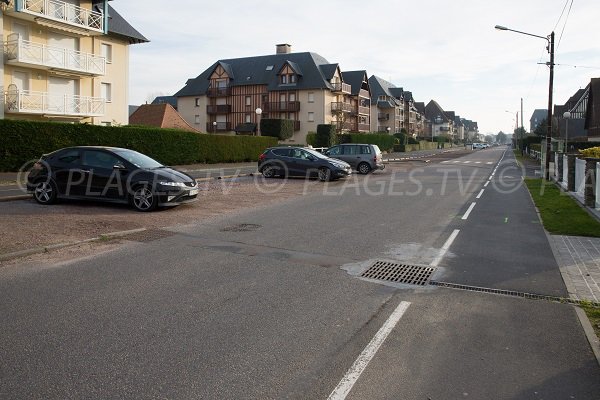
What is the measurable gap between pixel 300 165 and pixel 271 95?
47.8m

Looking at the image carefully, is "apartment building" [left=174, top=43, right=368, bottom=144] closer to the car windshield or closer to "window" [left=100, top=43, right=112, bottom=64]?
"window" [left=100, top=43, right=112, bottom=64]

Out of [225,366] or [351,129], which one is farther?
[351,129]

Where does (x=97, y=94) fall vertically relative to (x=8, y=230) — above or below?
above

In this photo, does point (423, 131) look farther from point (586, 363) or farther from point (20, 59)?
point (586, 363)

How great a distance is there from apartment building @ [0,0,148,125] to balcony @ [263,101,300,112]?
99.3 ft

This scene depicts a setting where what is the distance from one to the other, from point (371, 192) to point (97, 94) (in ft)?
86.6

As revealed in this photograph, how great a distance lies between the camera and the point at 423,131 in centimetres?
14288

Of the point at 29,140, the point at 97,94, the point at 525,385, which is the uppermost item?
the point at 97,94

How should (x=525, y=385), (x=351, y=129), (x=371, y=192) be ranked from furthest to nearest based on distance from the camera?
(x=351, y=129)
(x=371, y=192)
(x=525, y=385)

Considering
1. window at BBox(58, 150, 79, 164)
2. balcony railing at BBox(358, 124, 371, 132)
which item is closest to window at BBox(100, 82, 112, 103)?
window at BBox(58, 150, 79, 164)

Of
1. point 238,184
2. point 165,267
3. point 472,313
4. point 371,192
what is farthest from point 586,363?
point 238,184

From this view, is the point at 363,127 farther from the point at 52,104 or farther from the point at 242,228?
the point at 242,228

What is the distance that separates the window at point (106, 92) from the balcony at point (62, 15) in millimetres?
4180

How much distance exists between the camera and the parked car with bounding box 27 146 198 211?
40.2 feet
